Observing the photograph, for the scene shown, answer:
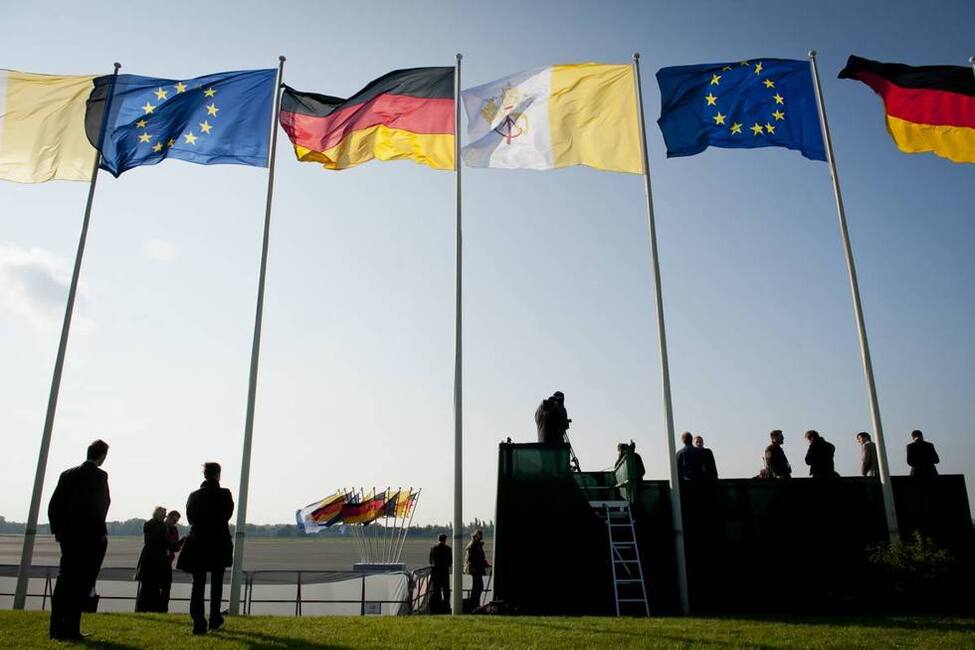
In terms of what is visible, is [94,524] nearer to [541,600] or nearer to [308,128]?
[541,600]

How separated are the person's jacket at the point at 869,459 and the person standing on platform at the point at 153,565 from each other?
13966mm

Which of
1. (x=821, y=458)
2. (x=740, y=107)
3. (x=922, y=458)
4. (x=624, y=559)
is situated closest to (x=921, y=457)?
(x=922, y=458)

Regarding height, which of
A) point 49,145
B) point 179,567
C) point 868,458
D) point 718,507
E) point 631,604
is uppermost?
point 49,145

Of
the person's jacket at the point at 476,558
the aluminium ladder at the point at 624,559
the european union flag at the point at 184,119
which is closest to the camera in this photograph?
the aluminium ladder at the point at 624,559

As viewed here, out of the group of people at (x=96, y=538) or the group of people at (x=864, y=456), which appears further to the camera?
the group of people at (x=864, y=456)

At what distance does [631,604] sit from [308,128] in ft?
39.7

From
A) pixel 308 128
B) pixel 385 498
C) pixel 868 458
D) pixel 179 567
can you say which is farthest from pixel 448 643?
pixel 385 498

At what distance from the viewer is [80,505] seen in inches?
327

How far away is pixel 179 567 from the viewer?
8.99 metres

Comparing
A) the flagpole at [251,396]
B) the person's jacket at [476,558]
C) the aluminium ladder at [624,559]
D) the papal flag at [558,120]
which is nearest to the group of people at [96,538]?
the flagpole at [251,396]

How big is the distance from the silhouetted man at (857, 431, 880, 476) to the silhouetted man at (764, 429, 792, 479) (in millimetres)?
1665

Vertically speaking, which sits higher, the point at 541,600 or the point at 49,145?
the point at 49,145

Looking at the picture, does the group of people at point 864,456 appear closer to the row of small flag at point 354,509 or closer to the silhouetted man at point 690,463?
the silhouetted man at point 690,463

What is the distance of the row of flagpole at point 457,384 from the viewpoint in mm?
12664
